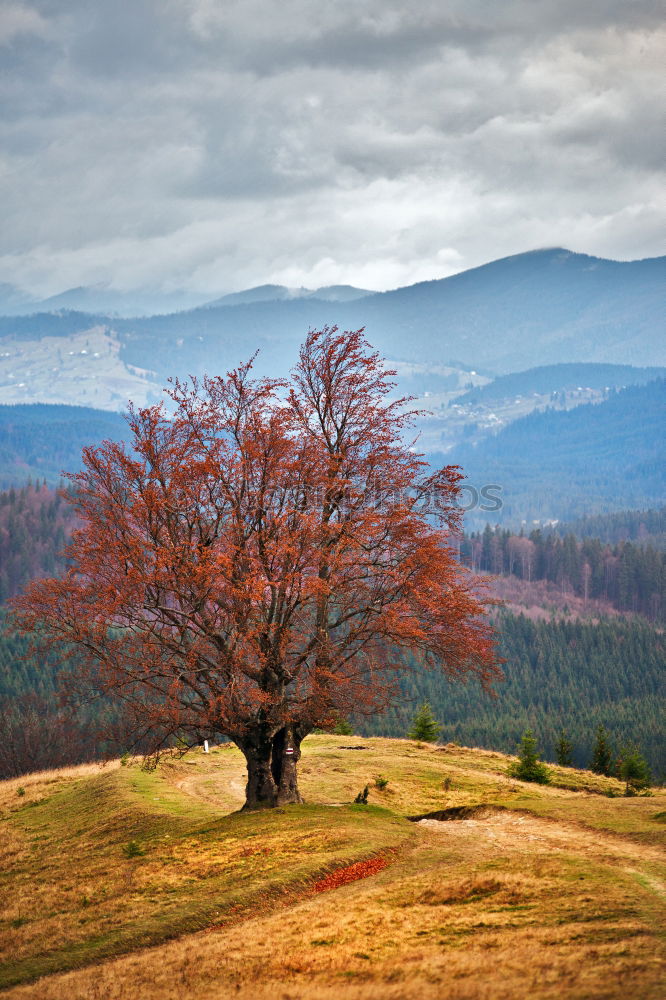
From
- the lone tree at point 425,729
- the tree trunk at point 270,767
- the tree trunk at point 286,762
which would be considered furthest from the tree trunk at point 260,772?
the lone tree at point 425,729

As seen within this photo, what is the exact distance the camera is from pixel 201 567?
1070 inches

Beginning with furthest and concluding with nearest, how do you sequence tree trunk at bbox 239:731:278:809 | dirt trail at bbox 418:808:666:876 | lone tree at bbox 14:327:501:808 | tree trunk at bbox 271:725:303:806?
1. tree trunk at bbox 271:725:303:806
2. tree trunk at bbox 239:731:278:809
3. lone tree at bbox 14:327:501:808
4. dirt trail at bbox 418:808:666:876

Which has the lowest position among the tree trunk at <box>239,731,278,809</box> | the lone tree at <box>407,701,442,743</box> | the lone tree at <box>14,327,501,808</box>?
the lone tree at <box>407,701,442,743</box>

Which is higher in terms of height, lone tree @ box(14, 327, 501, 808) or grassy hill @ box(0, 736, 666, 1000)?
lone tree @ box(14, 327, 501, 808)

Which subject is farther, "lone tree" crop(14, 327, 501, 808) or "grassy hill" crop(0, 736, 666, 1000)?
"lone tree" crop(14, 327, 501, 808)

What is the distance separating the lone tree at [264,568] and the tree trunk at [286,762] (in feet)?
0.21

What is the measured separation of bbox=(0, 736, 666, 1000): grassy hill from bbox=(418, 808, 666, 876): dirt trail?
0.12m

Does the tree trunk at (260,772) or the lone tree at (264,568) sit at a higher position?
the lone tree at (264,568)

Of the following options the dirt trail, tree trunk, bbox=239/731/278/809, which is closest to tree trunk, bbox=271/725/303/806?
tree trunk, bbox=239/731/278/809

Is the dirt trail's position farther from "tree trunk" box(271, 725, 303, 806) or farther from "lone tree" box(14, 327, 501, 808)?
"tree trunk" box(271, 725, 303, 806)

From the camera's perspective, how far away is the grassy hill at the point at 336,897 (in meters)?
15.4

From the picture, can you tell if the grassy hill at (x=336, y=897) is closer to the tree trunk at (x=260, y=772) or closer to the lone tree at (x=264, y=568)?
the tree trunk at (x=260, y=772)

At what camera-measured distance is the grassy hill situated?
1538cm

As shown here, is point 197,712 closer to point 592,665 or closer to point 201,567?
point 201,567
